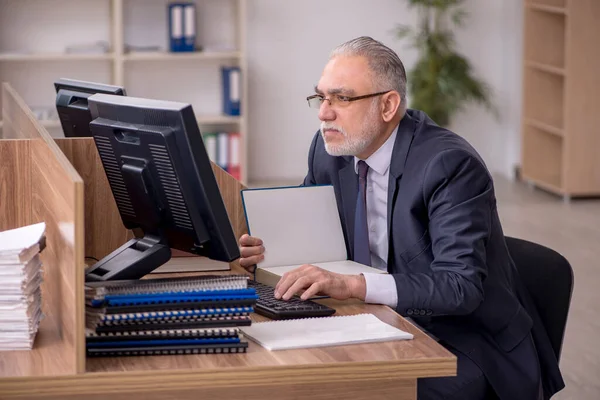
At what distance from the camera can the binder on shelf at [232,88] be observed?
6.80 meters

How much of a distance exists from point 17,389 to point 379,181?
43.7 inches

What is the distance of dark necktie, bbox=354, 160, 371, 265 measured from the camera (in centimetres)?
236

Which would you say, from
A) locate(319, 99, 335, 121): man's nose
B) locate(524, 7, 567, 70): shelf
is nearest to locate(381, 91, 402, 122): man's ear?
locate(319, 99, 335, 121): man's nose

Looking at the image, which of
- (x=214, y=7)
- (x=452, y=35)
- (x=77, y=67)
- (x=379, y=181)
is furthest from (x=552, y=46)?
(x=379, y=181)

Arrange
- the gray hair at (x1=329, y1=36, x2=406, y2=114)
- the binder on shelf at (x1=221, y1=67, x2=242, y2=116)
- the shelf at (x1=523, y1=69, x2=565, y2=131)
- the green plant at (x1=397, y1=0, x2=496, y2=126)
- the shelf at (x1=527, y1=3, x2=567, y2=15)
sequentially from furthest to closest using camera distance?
the shelf at (x1=523, y1=69, x2=565, y2=131), the green plant at (x1=397, y1=0, x2=496, y2=126), the binder on shelf at (x1=221, y1=67, x2=242, y2=116), the shelf at (x1=527, y1=3, x2=567, y2=15), the gray hair at (x1=329, y1=36, x2=406, y2=114)

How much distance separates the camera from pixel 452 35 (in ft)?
24.0

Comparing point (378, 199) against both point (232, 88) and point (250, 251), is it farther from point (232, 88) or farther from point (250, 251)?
point (232, 88)

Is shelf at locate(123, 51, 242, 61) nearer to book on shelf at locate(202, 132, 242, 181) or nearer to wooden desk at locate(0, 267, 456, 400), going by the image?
book on shelf at locate(202, 132, 242, 181)

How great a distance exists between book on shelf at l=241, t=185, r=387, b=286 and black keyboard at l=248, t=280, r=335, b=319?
247mm

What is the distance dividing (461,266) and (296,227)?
42cm

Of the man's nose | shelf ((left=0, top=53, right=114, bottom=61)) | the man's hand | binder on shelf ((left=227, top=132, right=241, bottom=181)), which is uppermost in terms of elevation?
shelf ((left=0, top=53, right=114, bottom=61))

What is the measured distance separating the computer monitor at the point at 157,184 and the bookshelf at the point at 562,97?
504 centimetres

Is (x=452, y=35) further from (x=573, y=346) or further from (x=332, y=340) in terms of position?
(x=332, y=340)

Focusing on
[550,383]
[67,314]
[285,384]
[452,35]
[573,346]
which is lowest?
[573,346]
